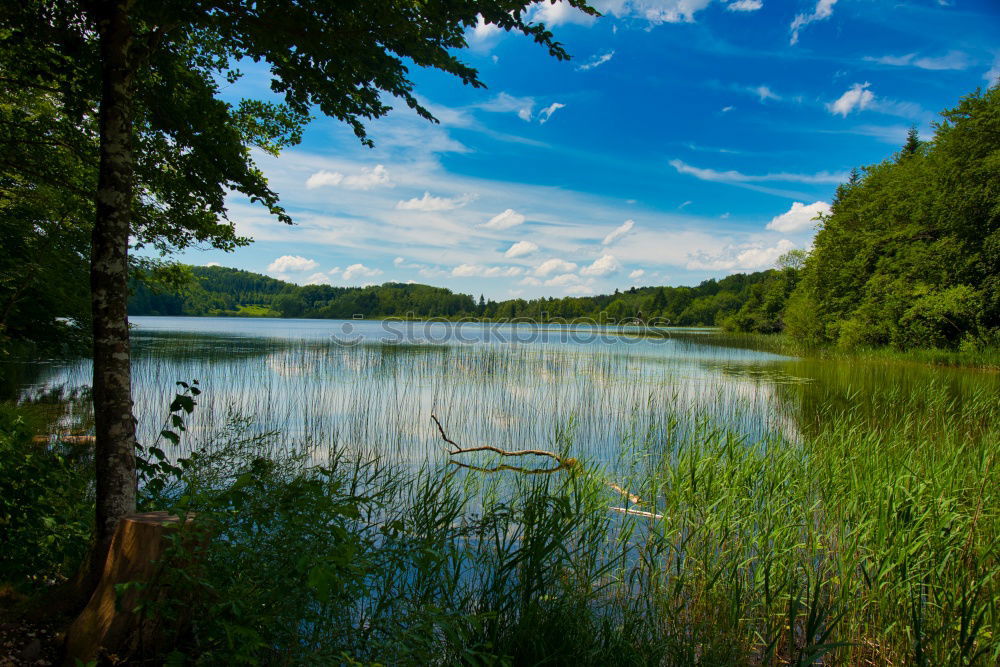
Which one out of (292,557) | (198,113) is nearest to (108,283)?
(292,557)

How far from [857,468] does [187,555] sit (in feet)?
21.5

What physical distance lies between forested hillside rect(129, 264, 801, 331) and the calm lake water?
58472 millimetres

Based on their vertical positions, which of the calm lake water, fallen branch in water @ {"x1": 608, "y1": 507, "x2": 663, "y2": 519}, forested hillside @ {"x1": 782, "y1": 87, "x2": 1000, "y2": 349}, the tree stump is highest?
forested hillside @ {"x1": 782, "y1": 87, "x2": 1000, "y2": 349}

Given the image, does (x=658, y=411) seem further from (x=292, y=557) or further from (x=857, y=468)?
(x=292, y=557)

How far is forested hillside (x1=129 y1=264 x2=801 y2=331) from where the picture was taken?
278 ft

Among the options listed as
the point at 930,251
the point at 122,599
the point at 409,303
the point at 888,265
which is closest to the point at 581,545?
the point at 122,599

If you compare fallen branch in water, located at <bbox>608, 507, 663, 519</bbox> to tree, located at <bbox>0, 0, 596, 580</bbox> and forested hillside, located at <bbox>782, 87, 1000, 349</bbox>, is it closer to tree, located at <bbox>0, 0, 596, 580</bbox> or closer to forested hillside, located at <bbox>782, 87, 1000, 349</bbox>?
tree, located at <bbox>0, 0, 596, 580</bbox>

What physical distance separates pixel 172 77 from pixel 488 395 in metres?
9.11

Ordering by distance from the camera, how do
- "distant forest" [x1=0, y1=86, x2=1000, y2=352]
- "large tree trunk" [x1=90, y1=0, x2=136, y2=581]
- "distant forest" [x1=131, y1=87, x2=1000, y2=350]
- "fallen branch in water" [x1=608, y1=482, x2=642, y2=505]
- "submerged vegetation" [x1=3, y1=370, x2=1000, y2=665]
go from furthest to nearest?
"distant forest" [x1=131, y1=87, x2=1000, y2=350], "distant forest" [x1=0, y1=86, x2=1000, y2=352], "fallen branch in water" [x1=608, y1=482, x2=642, y2=505], "large tree trunk" [x1=90, y1=0, x2=136, y2=581], "submerged vegetation" [x1=3, y1=370, x2=1000, y2=665]

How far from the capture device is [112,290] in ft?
8.34

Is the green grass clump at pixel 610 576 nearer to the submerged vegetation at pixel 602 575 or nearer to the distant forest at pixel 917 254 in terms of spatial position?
the submerged vegetation at pixel 602 575

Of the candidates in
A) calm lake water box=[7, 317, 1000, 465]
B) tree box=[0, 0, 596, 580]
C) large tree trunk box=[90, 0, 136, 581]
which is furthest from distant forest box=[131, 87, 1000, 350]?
large tree trunk box=[90, 0, 136, 581]

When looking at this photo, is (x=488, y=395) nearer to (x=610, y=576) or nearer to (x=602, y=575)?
(x=610, y=576)

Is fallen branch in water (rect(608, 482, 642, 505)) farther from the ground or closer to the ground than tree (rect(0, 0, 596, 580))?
closer to the ground
